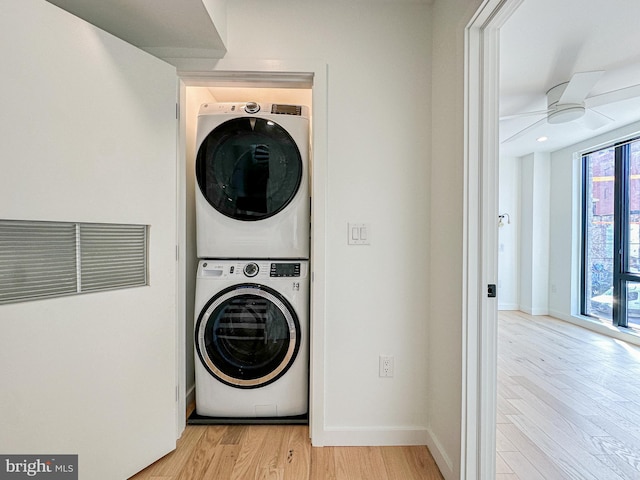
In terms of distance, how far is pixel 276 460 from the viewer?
5.73 feet

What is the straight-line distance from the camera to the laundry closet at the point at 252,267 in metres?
2.07

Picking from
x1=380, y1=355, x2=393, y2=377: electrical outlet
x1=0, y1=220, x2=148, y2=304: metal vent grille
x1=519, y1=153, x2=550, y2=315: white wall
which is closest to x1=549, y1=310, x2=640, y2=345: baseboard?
x1=519, y1=153, x2=550, y2=315: white wall

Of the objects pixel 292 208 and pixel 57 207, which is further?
pixel 292 208

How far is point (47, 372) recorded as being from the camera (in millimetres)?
1297

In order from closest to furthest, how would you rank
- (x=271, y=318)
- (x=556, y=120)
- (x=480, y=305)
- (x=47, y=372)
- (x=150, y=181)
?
(x=47, y=372)
(x=480, y=305)
(x=150, y=181)
(x=271, y=318)
(x=556, y=120)

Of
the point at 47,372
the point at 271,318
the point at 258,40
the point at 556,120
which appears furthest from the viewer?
the point at 556,120

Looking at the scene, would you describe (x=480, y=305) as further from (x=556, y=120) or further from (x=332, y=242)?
(x=556, y=120)

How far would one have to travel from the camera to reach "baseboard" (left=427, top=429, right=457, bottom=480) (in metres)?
1.57

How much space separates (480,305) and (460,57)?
→ 1.09 meters

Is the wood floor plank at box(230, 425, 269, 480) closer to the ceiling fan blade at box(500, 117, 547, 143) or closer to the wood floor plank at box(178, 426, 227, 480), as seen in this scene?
the wood floor plank at box(178, 426, 227, 480)

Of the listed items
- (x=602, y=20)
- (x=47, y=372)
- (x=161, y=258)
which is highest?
(x=602, y=20)

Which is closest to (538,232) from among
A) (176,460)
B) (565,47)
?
(565,47)

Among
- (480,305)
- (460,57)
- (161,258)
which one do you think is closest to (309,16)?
(460,57)

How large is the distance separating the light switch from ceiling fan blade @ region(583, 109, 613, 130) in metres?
2.66
